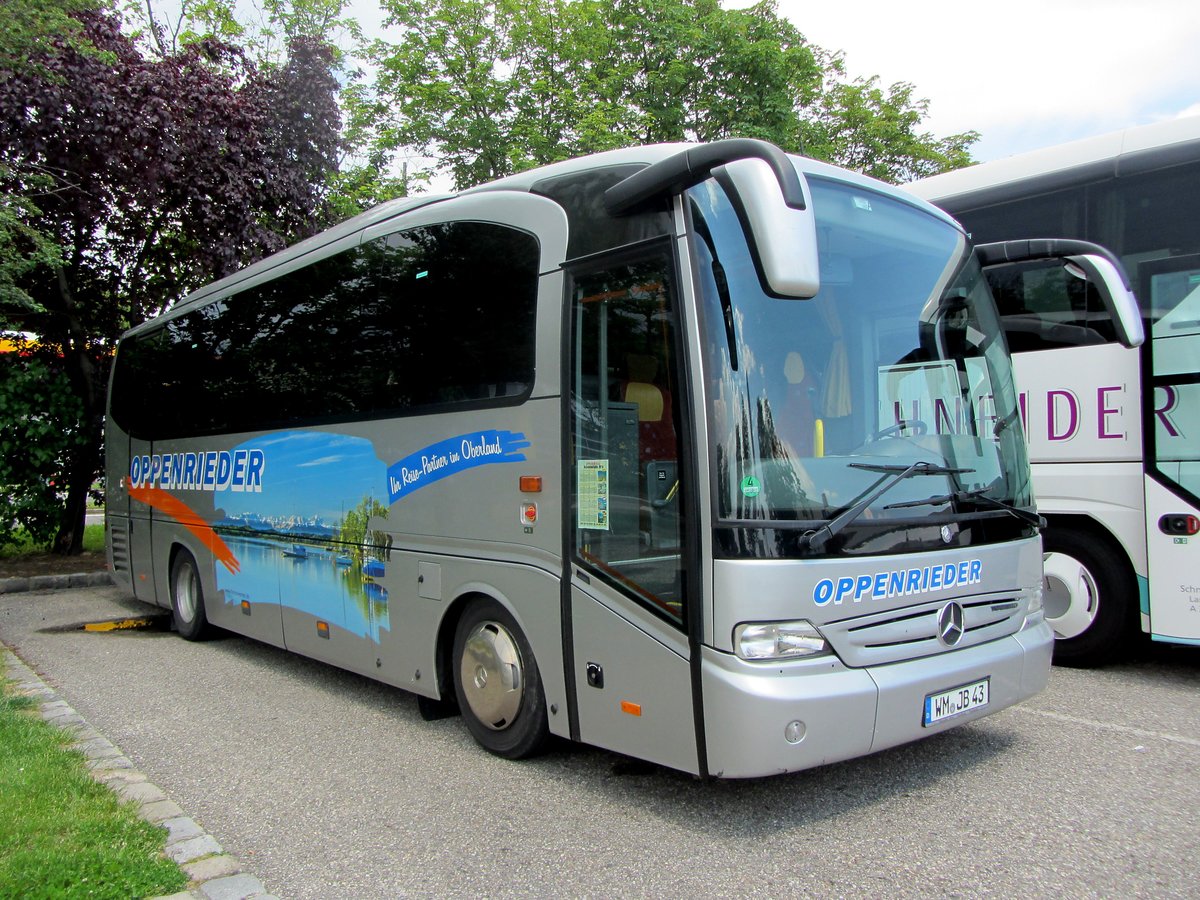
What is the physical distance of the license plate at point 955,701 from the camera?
164 inches

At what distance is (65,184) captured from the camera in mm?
12547

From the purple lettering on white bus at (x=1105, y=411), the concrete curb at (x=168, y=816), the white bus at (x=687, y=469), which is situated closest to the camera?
the concrete curb at (x=168, y=816)

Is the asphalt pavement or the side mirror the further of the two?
the side mirror

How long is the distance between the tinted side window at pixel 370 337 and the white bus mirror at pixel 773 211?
1635 millimetres

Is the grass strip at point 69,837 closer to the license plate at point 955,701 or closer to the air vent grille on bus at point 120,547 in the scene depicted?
the license plate at point 955,701

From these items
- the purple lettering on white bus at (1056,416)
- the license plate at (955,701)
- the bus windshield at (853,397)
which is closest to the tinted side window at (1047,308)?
the purple lettering on white bus at (1056,416)

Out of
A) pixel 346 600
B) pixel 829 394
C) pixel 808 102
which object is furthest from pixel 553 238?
pixel 808 102

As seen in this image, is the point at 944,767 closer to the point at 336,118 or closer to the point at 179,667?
the point at 179,667

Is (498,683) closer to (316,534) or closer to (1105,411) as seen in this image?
(316,534)

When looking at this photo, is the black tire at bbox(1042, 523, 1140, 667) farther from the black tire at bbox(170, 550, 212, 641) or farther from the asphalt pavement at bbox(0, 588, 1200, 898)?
the black tire at bbox(170, 550, 212, 641)

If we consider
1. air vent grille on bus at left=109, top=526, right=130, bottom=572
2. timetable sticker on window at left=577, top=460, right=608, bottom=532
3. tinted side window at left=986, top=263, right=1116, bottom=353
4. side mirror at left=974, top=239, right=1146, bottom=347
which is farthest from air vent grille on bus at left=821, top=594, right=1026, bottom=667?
air vent grille on bus at left=109, top=526, right=130, bottom=572

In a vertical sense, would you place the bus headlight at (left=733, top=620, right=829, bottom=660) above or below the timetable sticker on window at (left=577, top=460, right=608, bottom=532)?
below

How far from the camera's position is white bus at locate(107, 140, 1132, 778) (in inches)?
152

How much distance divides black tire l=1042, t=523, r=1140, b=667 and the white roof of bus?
267 centimetres
